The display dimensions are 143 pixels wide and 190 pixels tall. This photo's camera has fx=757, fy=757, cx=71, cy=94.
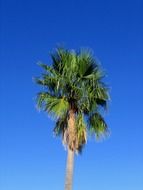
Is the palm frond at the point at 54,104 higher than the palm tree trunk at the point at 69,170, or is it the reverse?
the palm frond at the point at 54,104

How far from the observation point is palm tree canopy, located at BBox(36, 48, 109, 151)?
1191 inches

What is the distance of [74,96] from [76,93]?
146mm

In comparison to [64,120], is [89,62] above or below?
above

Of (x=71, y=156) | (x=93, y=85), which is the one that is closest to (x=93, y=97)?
(x=93, y=85)

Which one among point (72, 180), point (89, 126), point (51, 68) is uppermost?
point (51, 68)

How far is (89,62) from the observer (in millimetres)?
31094

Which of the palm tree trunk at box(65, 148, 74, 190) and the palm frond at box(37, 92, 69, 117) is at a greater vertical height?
the palm frond at box(37, 92, 69, 117)

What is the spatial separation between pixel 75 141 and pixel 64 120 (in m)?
1.08

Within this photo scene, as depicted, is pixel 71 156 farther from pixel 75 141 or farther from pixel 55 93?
pixel 55 93

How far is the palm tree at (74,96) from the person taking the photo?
30047 millimetres

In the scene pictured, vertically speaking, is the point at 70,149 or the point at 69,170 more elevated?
the point at 70,149

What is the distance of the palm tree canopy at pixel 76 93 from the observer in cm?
3025

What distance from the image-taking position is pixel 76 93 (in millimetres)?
30391

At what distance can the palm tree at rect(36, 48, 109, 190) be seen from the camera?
30.0m
